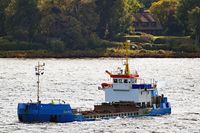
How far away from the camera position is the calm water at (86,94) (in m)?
97.0

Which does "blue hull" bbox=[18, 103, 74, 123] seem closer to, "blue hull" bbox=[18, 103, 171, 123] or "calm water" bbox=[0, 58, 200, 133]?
"blue hull" bbox=[18, 103, 171, 123]

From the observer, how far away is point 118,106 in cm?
10825

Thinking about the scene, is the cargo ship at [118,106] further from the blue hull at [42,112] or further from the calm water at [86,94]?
the calm water at [86,94]

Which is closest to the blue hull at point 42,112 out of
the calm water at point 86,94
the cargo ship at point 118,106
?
the cargo ship at point 118,106

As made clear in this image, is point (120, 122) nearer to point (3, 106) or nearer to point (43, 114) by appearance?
point (43, 114)

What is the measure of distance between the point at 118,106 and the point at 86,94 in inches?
1092

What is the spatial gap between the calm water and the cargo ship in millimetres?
1441

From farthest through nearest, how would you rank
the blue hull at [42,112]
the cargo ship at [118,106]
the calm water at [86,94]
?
the cargo ship at [118,106] → the blue hull at [42,112] → the calm water at [86,94]

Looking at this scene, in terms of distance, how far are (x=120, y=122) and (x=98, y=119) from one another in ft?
9.23

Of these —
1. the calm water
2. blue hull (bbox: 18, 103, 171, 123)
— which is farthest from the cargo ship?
the calm water

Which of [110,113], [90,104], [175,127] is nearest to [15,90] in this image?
[90,104]

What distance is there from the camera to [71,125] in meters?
97.9

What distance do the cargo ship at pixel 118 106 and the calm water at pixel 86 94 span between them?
1441 millimetres

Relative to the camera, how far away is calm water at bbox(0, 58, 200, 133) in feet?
318
